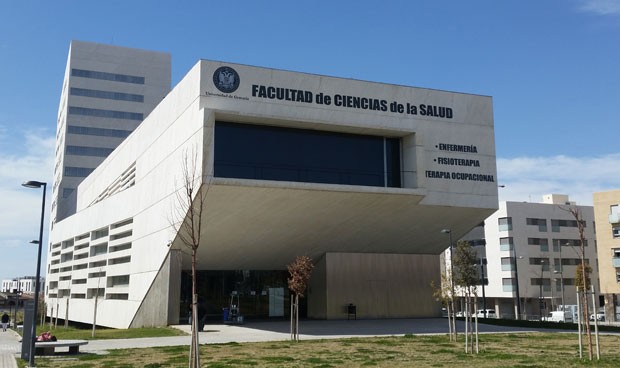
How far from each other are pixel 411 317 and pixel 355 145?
43.9 ft

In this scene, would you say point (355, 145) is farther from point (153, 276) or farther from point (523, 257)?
point (523, 257)

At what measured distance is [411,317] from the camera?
126 feet

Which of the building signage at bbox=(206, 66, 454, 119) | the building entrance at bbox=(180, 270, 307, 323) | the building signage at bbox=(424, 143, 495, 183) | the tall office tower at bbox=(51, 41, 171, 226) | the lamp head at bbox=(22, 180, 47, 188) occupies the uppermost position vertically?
the tall office tower at bbox=(51, 41, 171, 226)

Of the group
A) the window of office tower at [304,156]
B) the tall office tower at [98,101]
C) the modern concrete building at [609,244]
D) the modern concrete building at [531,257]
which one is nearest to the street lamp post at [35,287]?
the window of office tower at [304,156]

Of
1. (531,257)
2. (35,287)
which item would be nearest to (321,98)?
(35,287)

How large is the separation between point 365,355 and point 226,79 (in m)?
15.7

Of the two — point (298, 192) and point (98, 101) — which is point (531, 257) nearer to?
point (298, 192)

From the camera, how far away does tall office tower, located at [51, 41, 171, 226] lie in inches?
3479

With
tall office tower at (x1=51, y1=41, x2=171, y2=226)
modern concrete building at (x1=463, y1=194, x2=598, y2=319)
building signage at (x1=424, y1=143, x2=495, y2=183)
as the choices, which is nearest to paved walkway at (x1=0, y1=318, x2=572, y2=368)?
building signage at (x1=424, y1=143, x2=495, y2=183)

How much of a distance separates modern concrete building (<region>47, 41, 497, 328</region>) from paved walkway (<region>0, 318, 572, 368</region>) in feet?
8.46

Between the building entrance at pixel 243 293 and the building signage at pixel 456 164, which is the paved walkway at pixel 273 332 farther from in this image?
the building signage at pixel 456 164

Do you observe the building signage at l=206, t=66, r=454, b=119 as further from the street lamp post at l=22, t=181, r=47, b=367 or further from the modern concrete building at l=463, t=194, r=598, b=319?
the modern concrete building at l=463, t=194, r=598, b=319

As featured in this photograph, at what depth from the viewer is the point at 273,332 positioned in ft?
94.3

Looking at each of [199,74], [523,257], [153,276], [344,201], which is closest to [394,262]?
[344,201]
